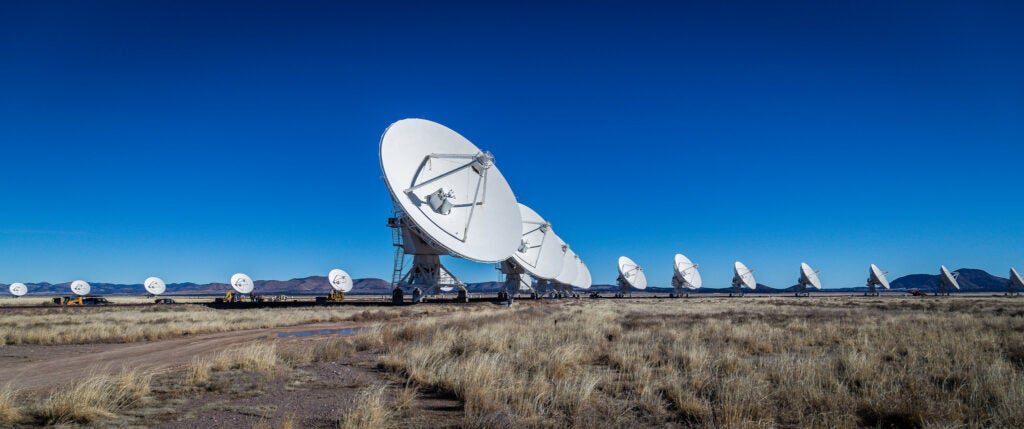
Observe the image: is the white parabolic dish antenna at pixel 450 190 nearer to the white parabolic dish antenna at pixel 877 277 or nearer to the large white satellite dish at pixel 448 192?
the large white satellite dish at pixel 448 192

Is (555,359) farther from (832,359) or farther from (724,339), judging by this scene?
(724,339)

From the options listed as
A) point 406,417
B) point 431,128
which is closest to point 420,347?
point 406,417

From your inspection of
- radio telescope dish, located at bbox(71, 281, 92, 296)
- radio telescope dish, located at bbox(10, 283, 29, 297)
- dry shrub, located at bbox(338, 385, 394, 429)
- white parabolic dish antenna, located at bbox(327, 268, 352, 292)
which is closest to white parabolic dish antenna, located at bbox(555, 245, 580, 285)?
white parabolic dish antenna, located at bbox(327, 268, 352, 292)

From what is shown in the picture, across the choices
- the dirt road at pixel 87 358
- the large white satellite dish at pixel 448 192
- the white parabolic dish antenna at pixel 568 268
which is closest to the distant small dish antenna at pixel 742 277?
the white parabolic dish antenna at pixel 568 268

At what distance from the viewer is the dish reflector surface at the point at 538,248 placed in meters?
60.0

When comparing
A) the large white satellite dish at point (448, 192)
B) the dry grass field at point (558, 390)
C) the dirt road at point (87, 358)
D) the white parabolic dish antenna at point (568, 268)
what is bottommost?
the dirt road at point (87, 358)

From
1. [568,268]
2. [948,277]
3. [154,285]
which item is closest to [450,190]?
[568,268]

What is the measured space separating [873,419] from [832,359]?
4596 millimetres

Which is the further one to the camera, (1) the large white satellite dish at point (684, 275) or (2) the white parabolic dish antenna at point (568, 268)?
(1) the large white satellite dish at point (684, 275)

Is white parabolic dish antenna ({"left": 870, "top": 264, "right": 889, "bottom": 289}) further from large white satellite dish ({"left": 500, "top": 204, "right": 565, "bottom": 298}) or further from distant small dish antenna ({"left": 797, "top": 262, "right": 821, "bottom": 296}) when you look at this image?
large white satellite dish ({"left": 500, "top": 204, "right": 565, "bottom": 298})

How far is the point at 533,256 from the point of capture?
200ft

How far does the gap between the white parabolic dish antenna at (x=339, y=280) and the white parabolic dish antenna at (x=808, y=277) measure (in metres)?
71.0

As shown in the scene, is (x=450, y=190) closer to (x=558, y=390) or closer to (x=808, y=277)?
(x=558, y=390)

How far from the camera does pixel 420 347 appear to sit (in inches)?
514
